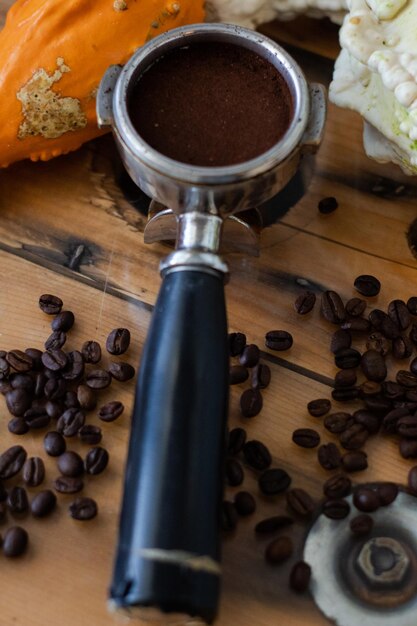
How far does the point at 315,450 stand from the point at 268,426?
0.05 metres

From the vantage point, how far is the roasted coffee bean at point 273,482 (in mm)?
837

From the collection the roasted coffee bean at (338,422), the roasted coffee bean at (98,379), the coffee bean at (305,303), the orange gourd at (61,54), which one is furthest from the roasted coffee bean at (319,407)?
the orange gourd at (61,54)

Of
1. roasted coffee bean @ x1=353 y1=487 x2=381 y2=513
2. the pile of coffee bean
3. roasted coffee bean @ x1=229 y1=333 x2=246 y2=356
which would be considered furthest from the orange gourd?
roasted coffee bean @ x1=353 y1=487 x2=381 y2=513

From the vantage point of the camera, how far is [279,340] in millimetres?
918

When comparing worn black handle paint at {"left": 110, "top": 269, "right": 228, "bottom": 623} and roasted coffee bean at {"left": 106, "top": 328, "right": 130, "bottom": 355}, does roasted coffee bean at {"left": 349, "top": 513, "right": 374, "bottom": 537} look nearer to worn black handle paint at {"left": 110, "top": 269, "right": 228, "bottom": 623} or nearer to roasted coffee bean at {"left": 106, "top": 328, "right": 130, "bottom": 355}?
worn black handle paint at {"left": 110, "top": 269, "right": 228, "bottom": 623}

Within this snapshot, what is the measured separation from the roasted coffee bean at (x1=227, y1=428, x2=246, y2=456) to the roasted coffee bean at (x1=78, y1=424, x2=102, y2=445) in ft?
0.43

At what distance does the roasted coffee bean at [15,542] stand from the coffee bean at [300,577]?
25 cm

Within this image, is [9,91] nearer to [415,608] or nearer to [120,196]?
[120,196]

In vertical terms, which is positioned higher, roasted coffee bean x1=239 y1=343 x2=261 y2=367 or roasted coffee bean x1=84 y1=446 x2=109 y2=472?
roasted coffee bean x1=239 y1=343 x2=261 y2=367

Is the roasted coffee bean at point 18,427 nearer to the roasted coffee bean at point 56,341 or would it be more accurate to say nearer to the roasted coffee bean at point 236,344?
the roasted coffee bean at point 56,341

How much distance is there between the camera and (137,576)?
667mm

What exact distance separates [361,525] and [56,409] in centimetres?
32

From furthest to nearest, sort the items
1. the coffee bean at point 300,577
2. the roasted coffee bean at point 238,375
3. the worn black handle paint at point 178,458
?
1. the roasted coffee bean at point 238,375
2. the coffee bean at point 300,577
3. the worn black handle paint at point 178,458

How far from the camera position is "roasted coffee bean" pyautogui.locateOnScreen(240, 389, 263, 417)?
88 cm
